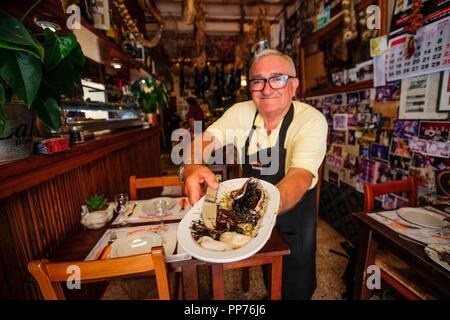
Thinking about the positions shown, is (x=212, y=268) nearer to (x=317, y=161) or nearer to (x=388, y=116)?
(x=317, y=161)

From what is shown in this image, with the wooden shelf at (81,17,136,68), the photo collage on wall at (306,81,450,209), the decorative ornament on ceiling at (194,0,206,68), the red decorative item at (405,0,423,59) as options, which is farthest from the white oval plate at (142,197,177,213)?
the decorative ornament on ceiling at (194,0,206,68)

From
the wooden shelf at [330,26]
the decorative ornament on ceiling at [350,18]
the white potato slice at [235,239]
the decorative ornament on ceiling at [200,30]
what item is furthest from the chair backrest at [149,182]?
the decorative ornament on ceiling at [200,30]

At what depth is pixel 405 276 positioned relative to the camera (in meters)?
1.36

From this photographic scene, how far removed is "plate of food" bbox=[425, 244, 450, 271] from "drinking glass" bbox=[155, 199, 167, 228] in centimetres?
141

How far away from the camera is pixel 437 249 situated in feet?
3.29

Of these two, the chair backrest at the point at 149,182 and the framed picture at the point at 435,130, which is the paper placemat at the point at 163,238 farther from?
the framed picture at the point at 435,130

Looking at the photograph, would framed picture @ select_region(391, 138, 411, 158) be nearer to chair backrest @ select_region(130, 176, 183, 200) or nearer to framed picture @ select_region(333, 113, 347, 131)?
framed picture @ select_region(333, 113, 347, 131)

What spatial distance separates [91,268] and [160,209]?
2.26ft

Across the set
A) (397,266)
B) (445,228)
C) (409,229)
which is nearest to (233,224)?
(409,229)

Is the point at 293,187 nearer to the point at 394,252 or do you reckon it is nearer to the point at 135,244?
the point at 394,252

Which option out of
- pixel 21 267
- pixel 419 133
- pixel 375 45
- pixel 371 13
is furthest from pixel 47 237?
pixel 371 13

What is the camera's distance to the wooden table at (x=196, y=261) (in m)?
1.04

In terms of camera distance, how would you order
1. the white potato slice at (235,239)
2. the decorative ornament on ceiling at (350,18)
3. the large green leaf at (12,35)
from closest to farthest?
the large green leaf at (12,35)
the white potato slice at (235,239)
the decorative ornament on ceiling at (350,18)

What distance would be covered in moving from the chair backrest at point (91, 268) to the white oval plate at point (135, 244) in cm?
28
